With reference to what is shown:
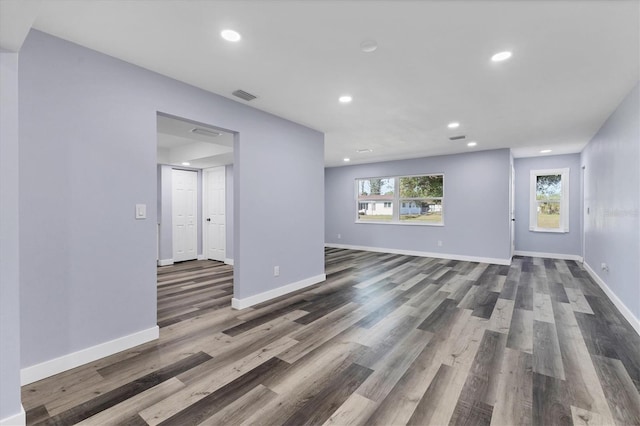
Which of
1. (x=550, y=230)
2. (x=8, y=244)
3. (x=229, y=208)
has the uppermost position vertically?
(x=229, y=208)

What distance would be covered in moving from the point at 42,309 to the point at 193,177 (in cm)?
519

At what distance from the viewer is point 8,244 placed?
4.92 ft

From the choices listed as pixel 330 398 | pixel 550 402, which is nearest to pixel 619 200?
pixel 550 402

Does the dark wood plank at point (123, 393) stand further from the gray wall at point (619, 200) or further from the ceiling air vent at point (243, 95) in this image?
the gray wall at point (619, 200)

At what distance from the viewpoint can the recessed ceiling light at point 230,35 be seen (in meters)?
2.04

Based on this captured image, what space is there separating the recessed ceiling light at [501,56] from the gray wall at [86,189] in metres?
2.69

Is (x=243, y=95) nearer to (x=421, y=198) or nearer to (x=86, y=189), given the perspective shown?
(x=86, y=189)

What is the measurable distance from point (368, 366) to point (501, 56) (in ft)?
8.89

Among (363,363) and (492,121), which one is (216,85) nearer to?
(363,363)

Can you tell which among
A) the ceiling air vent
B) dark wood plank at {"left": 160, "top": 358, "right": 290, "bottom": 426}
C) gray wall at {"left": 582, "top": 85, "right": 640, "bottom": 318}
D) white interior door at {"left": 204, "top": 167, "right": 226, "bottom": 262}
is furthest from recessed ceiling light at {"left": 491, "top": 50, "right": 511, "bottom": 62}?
white interior door at {"left": 204, "top": 167, "right": 226, "bottom": 262}

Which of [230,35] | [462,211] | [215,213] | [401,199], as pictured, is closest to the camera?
[230,35]

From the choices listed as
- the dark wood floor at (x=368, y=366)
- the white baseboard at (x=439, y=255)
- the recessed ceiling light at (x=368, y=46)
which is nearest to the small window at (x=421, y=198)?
the white baseboard at (x=439, y=255)

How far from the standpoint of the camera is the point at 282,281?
4.00 meters

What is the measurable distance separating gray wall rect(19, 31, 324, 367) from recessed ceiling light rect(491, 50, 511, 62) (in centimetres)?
269
